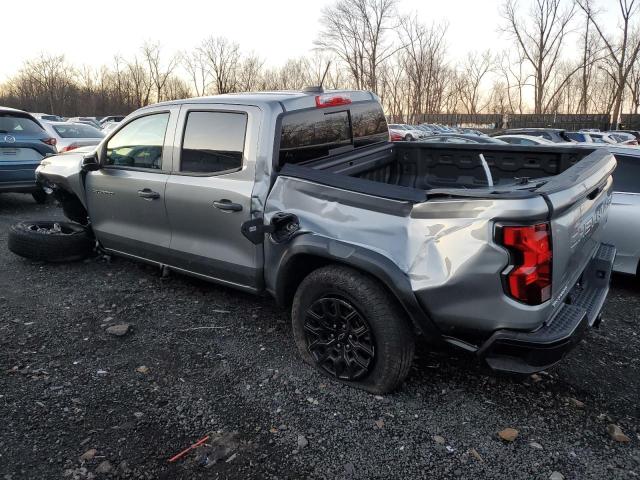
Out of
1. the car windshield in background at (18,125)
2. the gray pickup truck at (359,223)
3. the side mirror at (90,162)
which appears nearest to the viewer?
the gray pickup truck at (359,223)

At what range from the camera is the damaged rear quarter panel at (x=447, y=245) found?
228 centimetres

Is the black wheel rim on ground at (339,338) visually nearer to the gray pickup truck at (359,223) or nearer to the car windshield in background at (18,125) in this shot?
the gray pickup truck at (359,223)

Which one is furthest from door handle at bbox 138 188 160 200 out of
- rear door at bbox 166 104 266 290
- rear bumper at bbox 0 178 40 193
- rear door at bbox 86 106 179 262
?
rear bumper at bbox 0 178 40 193

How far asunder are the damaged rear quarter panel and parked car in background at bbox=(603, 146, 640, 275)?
2764 mm

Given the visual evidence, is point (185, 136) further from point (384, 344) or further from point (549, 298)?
point (549, 298)

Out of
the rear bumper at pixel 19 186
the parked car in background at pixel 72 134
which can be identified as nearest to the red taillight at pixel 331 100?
the rear bumper at pixel 19 186

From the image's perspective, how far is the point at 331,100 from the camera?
378 centimetres

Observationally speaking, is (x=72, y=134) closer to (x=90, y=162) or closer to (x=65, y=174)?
(x=65, y=174)

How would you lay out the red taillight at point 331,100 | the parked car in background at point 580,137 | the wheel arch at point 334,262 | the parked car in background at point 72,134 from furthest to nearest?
the parked car in background at point 580,137
the parked car in background at point 72,134
the red taillight at point 331,100
the wheel arch at point 334,262

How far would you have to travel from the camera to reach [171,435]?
8.55 ft

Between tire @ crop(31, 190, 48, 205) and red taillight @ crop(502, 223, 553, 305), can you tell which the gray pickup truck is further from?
tire @ crop(31, 190, 48, 205)

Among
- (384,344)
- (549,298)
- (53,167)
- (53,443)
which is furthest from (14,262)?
(549,298)

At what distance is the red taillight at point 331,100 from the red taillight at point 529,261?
1.95 metres

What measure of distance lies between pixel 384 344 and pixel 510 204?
1.06 metres
